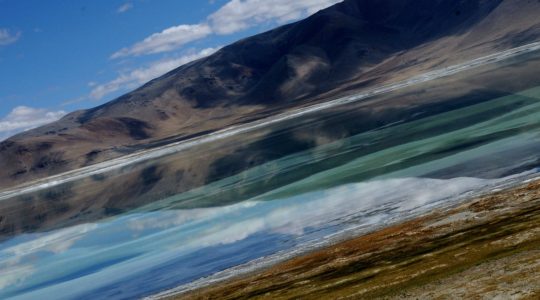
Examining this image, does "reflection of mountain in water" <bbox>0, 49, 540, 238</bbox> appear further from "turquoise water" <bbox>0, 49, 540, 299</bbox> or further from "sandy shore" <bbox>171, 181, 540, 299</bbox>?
"sandy shore" <bbox>171, 181, 540, 299</bbox>

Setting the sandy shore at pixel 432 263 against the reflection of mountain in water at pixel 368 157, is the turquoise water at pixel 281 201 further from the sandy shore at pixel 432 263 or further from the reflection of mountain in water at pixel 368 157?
the sandy shore at pixel 432 263

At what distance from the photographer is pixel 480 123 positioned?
7794 cm

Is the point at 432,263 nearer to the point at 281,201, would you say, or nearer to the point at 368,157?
the point at 281,201

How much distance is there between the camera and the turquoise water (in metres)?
50.2

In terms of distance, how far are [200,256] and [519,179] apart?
24203 mm

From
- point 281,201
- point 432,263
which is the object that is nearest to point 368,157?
point 281,201

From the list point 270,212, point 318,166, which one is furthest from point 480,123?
point 270,212

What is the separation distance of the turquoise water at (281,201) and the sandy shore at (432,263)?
5.04 metres

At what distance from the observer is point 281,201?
66.9 metres

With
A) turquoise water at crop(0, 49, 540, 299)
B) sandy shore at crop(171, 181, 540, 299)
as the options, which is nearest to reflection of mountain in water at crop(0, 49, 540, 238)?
turquoise water at crop(0, 49, 540, 299)

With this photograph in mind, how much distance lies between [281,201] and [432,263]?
123 ft

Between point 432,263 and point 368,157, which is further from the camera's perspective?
point 368,157

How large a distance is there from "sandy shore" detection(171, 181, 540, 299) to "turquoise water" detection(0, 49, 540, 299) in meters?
5.04

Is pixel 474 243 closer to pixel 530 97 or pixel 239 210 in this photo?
pixel 239 210
